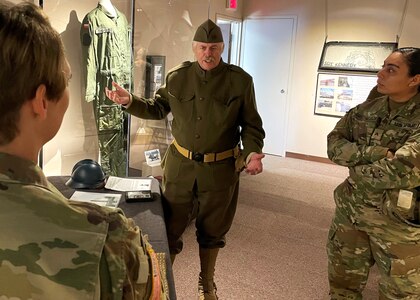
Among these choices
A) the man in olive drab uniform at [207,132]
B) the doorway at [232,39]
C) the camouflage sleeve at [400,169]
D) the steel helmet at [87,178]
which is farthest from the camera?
the doorway at [232,39]

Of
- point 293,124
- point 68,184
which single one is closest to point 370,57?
point 293,124

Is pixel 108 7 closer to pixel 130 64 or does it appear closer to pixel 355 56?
pixel 130 64

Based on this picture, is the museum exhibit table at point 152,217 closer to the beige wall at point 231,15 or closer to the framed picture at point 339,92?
the beige wall at point 231,15

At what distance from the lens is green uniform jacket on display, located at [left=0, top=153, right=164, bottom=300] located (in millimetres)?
554

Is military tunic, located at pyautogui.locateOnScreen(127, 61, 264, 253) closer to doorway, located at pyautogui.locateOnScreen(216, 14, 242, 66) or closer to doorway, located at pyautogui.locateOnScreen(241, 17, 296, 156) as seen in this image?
doorway, located at pyautogui.locateOnScreen(241, 17, 296, 156)

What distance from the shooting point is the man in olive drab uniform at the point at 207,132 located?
6.76 feet

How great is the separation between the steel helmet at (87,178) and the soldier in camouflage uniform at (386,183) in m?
1.08

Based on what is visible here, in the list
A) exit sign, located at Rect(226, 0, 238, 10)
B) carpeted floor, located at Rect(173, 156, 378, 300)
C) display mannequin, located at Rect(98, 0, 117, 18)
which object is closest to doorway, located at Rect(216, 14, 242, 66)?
exit sign, located at Rect(226, 0, 238, 10)

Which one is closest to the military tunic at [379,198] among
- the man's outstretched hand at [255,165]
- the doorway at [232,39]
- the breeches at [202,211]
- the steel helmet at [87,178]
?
the man's outstretched hand at [255,165]

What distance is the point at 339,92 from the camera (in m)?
5.89

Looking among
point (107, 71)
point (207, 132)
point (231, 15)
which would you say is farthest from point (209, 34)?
point (231, 15)

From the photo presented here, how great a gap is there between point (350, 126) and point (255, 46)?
4.86 m

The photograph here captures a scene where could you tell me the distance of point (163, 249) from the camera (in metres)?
1.33

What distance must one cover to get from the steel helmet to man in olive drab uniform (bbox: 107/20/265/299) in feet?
1.29
